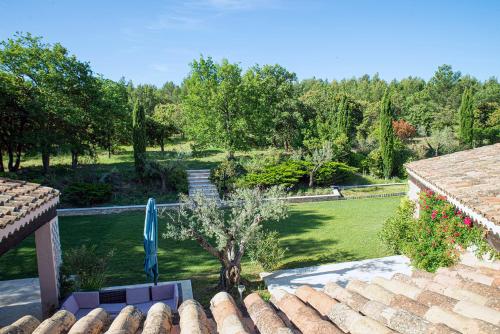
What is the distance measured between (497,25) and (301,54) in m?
10.8

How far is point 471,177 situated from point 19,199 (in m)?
10.6

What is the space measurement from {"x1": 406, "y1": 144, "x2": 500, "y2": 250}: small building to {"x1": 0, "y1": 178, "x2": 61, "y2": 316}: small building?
27.5 feet

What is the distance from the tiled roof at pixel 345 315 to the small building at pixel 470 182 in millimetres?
2297

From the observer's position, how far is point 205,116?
25484 millimetres

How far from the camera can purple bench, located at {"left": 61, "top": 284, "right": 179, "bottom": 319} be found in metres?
8.48

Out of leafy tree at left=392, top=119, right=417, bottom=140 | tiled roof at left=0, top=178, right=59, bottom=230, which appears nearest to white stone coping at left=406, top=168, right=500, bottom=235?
tiled roof at left=0, top=178, right=59, bottom=230

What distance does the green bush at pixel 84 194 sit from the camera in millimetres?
19172

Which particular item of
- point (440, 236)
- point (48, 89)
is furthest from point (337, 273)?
point (48, 89)

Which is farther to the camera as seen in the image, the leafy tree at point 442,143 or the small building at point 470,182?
the leafy tree at point 442,143

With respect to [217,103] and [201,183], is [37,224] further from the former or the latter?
[217,103]

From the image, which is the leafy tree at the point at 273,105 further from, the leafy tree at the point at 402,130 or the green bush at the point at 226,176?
the leafy tree at the point at 402,130

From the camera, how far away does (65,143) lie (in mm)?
20672

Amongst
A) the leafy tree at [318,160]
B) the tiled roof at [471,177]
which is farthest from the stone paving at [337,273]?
the leafy tree at [318,160]

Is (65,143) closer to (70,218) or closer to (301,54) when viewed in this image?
(70,218)
